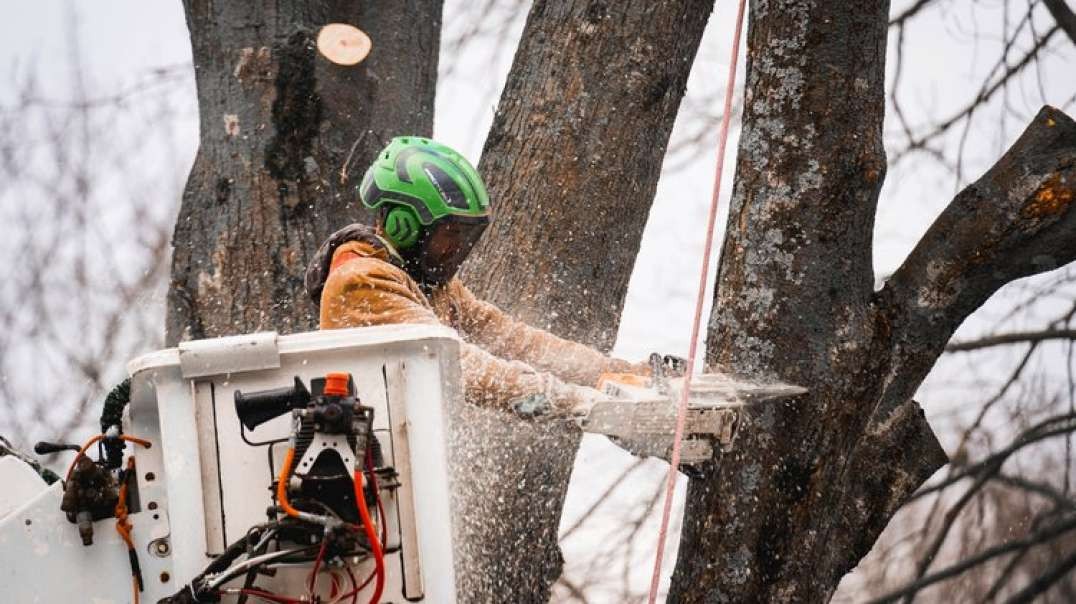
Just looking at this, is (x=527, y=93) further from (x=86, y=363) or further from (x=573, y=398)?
(x=86, y=363)

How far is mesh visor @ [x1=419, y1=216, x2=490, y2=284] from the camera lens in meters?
3.80

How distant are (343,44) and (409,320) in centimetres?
170

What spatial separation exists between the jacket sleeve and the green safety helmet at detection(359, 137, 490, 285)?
250 mm

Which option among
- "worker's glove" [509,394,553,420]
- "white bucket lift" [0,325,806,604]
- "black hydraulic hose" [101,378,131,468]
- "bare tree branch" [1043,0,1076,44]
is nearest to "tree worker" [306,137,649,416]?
"worker's glove" [509,394,553,420]

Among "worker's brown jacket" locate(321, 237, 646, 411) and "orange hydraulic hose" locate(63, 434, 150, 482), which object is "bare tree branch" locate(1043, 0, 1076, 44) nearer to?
"worker's brown jacket" locate(321, 237, 646, 411)

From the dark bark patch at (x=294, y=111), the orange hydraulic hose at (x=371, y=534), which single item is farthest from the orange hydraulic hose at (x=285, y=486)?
the dark bark patch at (x=294, y=111)

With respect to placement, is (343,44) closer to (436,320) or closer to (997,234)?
(436,320)

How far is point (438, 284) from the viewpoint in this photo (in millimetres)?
4043

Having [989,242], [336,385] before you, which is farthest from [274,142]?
[989,242]

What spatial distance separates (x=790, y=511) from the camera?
3.32 m

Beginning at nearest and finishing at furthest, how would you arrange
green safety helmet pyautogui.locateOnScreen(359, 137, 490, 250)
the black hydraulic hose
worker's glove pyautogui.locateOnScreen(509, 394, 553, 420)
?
the black hydraulic hose < worker's glove pyautogui.locateOnScreen(509, 394, 553, 420) < green safety helmet pyautogui.locateOnScreen(359, 137, 490, 250)

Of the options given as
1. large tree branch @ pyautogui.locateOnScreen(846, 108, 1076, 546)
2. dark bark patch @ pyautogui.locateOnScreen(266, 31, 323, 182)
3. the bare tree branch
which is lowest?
large tree branch @ pyautogui.locateOnScreen(846, 108, 1076, 546)

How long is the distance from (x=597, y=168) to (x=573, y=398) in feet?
4.43

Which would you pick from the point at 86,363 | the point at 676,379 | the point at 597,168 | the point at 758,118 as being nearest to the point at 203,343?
the point at 676,379
